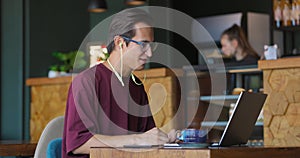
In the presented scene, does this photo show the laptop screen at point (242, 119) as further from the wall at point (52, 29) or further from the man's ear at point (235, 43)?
the wall at point (52, 29)

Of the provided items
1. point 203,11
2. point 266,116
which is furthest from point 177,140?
A: point 203,11

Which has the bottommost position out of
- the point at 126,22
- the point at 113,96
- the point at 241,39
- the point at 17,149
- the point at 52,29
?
the point at 17,149

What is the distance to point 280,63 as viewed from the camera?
424 cm

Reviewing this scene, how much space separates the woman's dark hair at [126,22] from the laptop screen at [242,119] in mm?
544

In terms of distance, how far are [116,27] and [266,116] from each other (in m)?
1.79

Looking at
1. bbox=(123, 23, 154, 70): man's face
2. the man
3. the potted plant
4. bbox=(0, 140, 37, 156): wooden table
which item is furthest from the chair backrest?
the potted plant

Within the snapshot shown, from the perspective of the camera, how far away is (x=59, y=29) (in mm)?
6863

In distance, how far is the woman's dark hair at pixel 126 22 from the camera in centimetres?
280

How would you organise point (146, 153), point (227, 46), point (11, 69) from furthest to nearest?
point (11, 69)
point (227, 46)
point (146, 153)

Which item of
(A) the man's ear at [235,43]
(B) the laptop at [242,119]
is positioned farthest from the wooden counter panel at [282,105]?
(A) the man's ear at [235,43]

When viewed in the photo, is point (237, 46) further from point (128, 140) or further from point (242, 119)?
point (128, 140)

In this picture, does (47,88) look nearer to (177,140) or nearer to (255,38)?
(255,38)

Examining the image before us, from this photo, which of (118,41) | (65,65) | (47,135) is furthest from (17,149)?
(65,65)

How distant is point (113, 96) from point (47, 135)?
0.73 metres
